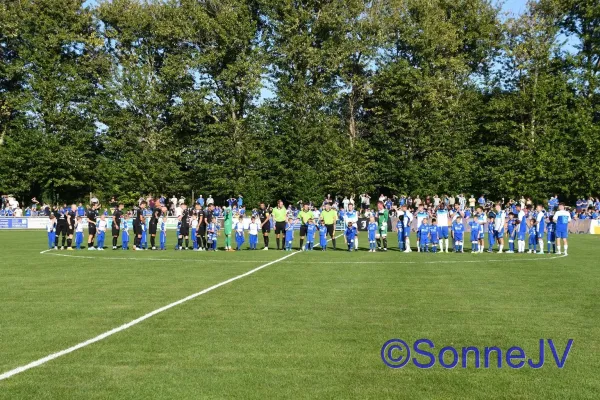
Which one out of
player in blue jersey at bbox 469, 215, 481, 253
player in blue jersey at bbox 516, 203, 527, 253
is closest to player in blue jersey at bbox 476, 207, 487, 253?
player in blue jersey at bbox 469, 215, 481, 253

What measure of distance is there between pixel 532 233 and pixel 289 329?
19.9m

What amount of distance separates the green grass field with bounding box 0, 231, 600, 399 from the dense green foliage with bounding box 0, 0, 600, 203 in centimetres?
3989

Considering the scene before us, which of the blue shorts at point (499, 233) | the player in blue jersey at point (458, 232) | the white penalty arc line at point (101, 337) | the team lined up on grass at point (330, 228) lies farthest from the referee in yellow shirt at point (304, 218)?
the white penalty arc line at point (101, 337)

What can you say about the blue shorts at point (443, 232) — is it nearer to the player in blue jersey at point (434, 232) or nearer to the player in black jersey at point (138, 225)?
the player in blue jersey at point (434, 232)

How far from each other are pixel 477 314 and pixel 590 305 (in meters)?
2.46

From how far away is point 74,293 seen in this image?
47.2 ft

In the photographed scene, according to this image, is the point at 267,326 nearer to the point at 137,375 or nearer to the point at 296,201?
the point at 137,375

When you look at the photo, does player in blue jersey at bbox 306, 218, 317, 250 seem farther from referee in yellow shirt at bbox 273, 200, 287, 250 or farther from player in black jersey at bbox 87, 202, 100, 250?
player in black jersey at bbox 87, 202, 100, 250

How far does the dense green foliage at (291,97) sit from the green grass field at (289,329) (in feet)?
131

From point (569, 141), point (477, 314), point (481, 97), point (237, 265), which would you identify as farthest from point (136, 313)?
point (481, 97)

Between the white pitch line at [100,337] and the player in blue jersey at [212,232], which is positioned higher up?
the player in blue jersey at [212,232]

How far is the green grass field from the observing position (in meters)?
7.34

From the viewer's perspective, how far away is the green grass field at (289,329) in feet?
24.1

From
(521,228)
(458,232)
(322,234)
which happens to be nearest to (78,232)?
(322,234)
